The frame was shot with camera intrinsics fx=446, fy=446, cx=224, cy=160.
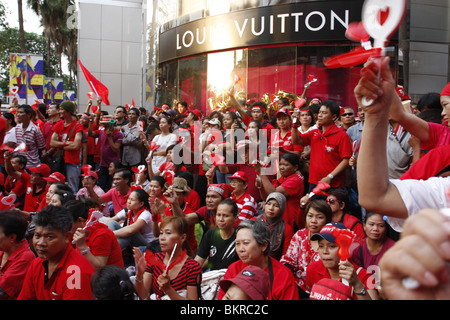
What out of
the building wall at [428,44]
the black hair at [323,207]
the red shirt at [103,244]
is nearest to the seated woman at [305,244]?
the black hair at [323,207]

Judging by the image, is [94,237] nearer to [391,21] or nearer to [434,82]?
[391,21]

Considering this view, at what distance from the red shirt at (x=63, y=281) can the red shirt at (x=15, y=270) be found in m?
0.38

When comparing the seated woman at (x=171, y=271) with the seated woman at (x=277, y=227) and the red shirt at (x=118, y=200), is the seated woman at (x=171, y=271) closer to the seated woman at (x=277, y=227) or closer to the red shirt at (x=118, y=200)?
the seated woman at (x=277, y=227)

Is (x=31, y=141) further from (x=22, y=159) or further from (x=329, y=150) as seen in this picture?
(x=329, y=150)

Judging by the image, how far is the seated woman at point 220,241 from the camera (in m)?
4.08

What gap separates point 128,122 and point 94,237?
494 cm

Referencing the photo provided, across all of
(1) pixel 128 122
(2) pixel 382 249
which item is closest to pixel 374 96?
(2) pixel 382 249

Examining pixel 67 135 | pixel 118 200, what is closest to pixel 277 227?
pixel 118 200

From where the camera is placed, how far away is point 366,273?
3.15 meters

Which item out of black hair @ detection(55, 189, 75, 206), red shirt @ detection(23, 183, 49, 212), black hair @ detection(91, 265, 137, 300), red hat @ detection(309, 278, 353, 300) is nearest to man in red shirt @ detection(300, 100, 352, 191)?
red hat @ detection(309, 278, 353, 300)

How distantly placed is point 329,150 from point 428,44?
28.1ft

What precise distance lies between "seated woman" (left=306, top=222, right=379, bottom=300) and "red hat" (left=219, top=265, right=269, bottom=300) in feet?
1.62

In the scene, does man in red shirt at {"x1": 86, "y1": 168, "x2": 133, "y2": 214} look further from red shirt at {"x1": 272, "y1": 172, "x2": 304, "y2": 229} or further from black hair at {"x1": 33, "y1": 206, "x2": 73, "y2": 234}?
black hair at {"x1": 33, "y1": 206, "x2": 73, "y2": 234}

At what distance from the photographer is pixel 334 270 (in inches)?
132
